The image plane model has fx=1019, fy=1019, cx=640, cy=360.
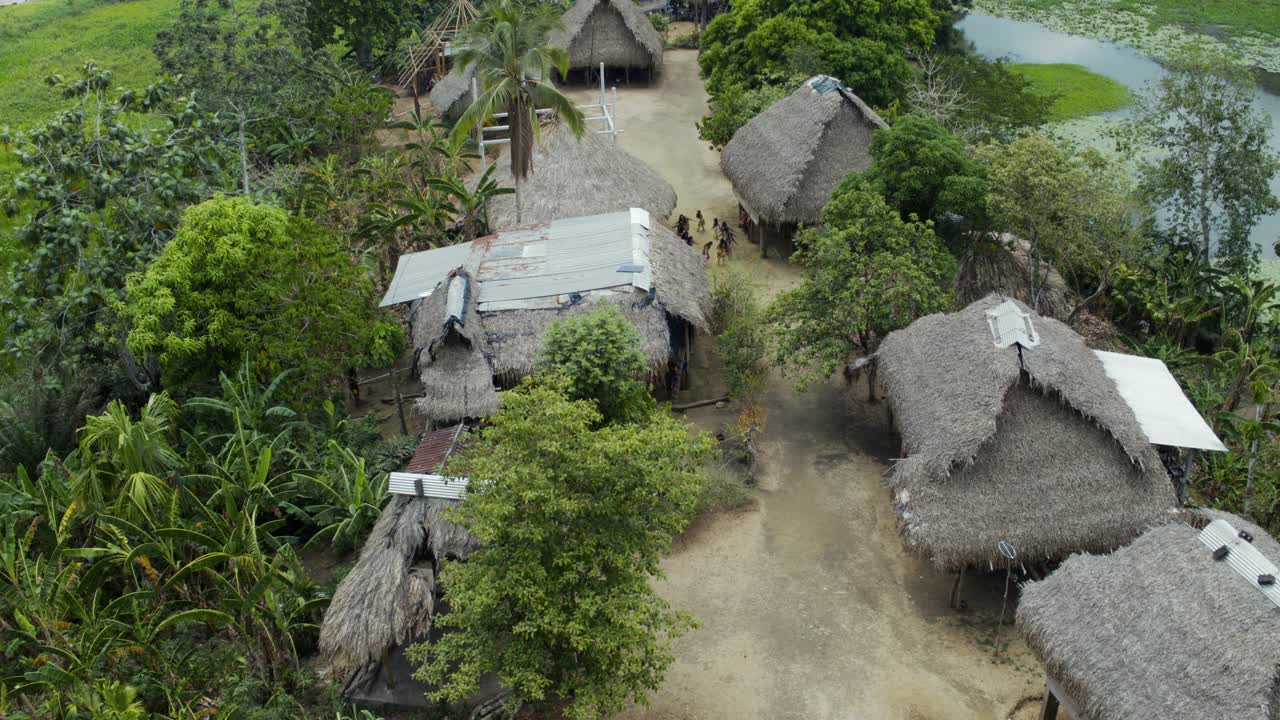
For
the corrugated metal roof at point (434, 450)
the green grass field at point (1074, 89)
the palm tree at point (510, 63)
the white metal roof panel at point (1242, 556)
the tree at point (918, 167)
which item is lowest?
the green grass field at point (1074, 89)

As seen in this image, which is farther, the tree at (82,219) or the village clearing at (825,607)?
the tree at (82,219)

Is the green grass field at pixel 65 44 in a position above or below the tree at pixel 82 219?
below

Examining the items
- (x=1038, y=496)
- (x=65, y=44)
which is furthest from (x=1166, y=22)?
(x=65, y=44)

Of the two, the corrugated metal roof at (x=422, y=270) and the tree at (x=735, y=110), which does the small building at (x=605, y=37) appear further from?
the corrugated metal roof at (x=422, y=270)

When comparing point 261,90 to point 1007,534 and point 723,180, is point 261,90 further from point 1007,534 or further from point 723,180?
point 1007,534

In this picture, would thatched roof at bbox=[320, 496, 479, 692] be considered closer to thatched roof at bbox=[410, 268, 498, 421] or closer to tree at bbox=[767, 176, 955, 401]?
thatched roof at bbox=[410, 268, 498, 421]

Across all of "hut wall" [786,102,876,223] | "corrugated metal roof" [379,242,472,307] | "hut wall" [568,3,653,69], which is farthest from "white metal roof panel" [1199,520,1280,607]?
"hut wall" [568,3,653,69]

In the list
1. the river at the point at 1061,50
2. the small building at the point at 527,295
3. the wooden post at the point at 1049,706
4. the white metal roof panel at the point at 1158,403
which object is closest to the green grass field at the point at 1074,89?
the river at the point at 1061,50
